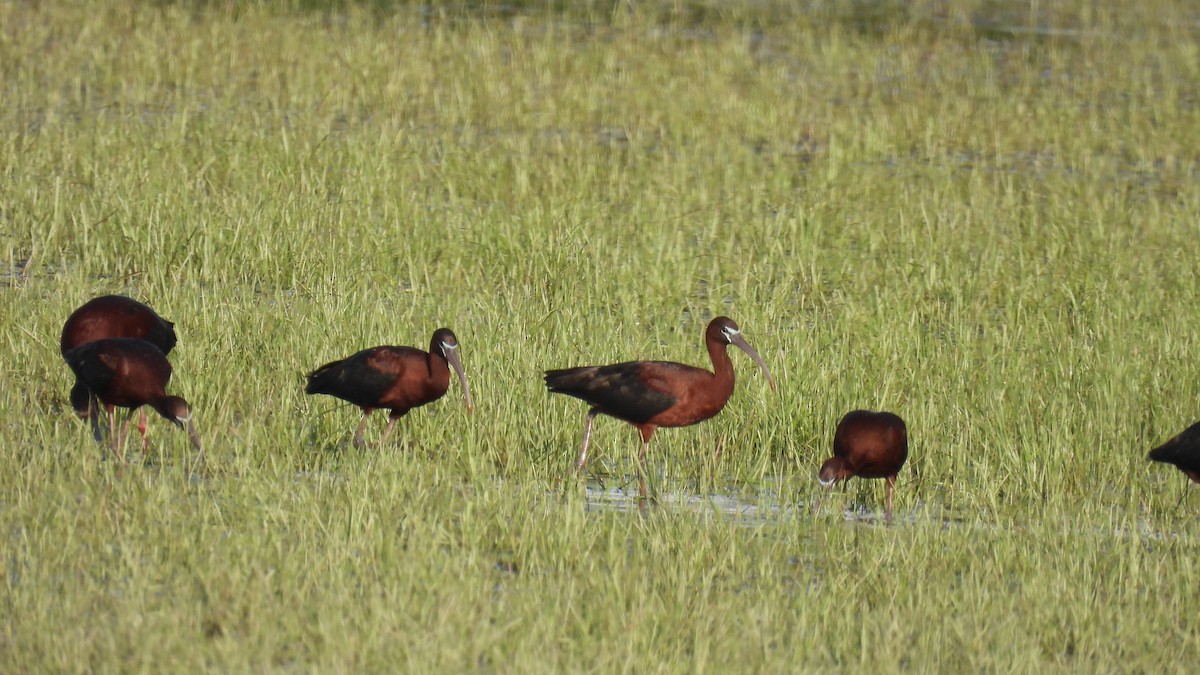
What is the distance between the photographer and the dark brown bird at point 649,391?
6.59m

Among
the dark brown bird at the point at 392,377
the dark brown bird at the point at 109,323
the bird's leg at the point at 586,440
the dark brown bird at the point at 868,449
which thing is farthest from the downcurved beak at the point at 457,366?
the dark brown bird at the point at 868,449

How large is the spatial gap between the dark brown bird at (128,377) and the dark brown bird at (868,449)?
2.41 m

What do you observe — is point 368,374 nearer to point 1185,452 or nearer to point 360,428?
point 360,428

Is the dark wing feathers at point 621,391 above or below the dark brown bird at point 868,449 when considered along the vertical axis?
above

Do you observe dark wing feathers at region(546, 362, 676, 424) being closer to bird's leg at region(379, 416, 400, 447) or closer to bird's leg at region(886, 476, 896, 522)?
bird's leg at region(379, 416, 400, 447)

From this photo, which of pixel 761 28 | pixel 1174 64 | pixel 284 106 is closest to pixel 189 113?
pixel 284 106

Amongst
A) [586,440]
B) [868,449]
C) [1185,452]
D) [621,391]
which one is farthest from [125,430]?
[1185,452]

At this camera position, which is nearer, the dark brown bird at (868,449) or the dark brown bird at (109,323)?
the dark brown bird at (868,449)

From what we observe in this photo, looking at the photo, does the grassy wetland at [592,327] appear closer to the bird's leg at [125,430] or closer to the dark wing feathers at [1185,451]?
the bird's leg at [125,430]

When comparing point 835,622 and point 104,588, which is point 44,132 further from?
point 835,622

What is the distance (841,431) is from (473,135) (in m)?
6.93

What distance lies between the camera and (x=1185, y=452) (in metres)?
6.32

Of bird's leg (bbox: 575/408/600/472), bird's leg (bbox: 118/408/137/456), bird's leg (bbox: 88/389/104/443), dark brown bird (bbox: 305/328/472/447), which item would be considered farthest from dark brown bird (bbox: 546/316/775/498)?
bird's leg (bbox: 88/389/104/443)

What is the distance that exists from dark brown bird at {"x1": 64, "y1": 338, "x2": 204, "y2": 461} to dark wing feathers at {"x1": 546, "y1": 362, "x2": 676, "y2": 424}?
152cm
